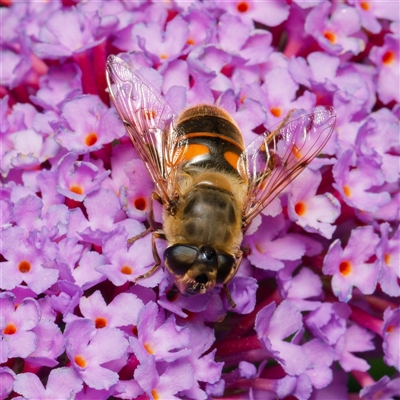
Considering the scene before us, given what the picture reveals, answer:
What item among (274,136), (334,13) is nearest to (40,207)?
(274,136)

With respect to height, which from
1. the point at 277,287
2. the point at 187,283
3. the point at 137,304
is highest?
the point at 187,283

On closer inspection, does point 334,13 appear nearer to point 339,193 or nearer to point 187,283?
point 339,193

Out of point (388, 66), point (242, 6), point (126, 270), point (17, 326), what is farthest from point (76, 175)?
point (388, 66)

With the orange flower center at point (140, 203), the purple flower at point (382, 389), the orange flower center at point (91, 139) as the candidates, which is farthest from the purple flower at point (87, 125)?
the purple flower at point (382, 389)

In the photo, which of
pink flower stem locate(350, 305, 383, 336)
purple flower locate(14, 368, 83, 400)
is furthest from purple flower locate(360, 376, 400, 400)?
purple flower locate(14, 368, 83, 400)

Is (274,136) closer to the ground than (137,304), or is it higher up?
higher up

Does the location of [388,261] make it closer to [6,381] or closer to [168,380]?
[168,380]

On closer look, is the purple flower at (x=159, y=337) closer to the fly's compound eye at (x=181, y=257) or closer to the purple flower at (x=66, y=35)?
the fly's compound eye at (x=181, y=257)
